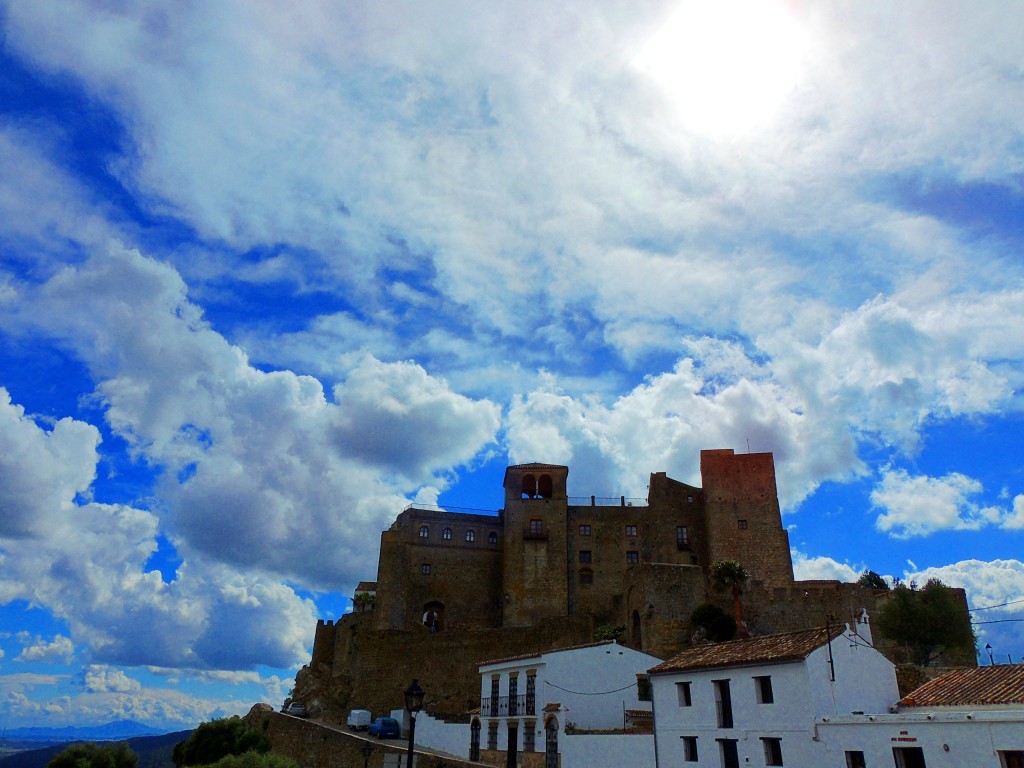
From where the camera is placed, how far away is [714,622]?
44219 mm

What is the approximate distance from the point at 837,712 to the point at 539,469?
40.6m

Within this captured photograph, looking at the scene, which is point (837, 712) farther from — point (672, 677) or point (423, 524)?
point (423, 524)

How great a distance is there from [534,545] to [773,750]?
36.6 m

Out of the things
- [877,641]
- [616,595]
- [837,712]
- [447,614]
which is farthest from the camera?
[447,614]

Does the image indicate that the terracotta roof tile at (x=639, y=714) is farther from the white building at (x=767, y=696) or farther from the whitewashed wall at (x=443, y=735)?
the whitewashed wall at (x=443, y=735)

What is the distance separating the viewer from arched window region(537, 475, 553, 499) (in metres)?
64.0

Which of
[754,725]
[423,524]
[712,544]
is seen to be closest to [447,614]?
[423,524]

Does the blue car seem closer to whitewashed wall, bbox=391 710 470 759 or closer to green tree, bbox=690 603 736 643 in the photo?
whitewashed wall, bbox=391 710 470 759

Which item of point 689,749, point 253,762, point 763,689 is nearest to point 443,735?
point 253,762

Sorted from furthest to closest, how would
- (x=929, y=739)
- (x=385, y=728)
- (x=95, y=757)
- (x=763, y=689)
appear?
(x=95, y=757)
(x=385, y=728)
(x=763, y=689)
(x=929, y=739)

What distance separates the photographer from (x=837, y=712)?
25000mm

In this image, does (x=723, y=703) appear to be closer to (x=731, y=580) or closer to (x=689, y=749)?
(x=689, y=749)

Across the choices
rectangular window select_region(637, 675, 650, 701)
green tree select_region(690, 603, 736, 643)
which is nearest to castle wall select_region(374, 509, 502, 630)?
green tree select_region(690, 603, 736, 643)

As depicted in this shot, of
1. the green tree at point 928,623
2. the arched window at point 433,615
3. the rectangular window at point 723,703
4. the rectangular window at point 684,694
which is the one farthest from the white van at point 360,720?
the green tree at point 928,623
